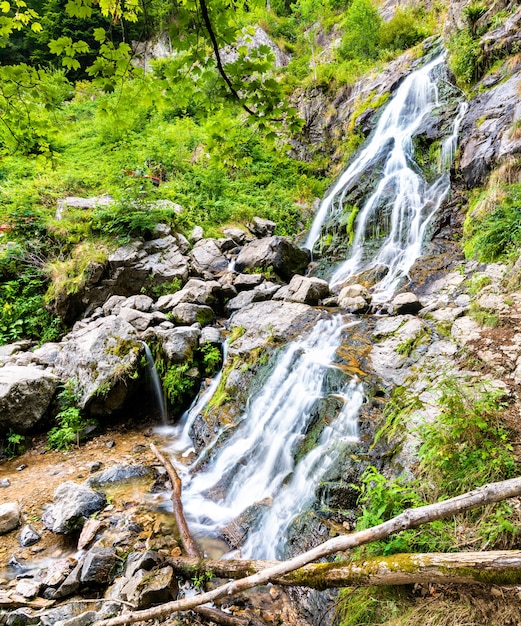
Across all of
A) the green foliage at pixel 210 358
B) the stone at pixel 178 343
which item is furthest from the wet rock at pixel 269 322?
the stone at pixel 178 343

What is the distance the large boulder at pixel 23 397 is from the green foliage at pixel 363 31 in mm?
19136

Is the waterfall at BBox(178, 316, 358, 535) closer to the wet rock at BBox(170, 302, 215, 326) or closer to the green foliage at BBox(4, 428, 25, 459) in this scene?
the wet rock at BBox(170, 302, 215, 326)

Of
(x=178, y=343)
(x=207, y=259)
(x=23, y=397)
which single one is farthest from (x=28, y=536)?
(x=207, y=259)

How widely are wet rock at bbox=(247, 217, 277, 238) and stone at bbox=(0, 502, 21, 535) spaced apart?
32.7ft

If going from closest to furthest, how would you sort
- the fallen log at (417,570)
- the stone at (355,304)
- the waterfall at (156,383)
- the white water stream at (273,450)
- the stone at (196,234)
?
1. the fallen log at (417,570)
2. the white water stream at (273,450)
3. the waterfall at (156,383)
4. the stone at (355,304)
5. the stone at (196,234)

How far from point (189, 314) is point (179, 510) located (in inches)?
164

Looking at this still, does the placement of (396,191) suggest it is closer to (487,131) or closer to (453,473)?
(487,131)

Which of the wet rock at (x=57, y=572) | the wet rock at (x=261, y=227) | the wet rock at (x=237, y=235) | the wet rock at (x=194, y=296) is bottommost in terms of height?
the wet rock at (x=57, y=572)

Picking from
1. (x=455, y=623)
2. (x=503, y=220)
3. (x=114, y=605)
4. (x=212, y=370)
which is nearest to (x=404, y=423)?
(x=455, y=623)

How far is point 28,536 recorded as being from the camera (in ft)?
12.5

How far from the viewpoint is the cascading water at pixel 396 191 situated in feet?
28.4

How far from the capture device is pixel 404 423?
350cm

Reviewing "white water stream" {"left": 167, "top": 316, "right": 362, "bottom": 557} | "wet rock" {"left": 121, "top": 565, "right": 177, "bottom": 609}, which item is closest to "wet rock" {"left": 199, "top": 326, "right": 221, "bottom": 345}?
"white water stream" {"left": 167, "top": 316, "right": 362, "bottom": 557}

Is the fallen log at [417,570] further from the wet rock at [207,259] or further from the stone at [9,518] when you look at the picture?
the wet rock at [207,259]
